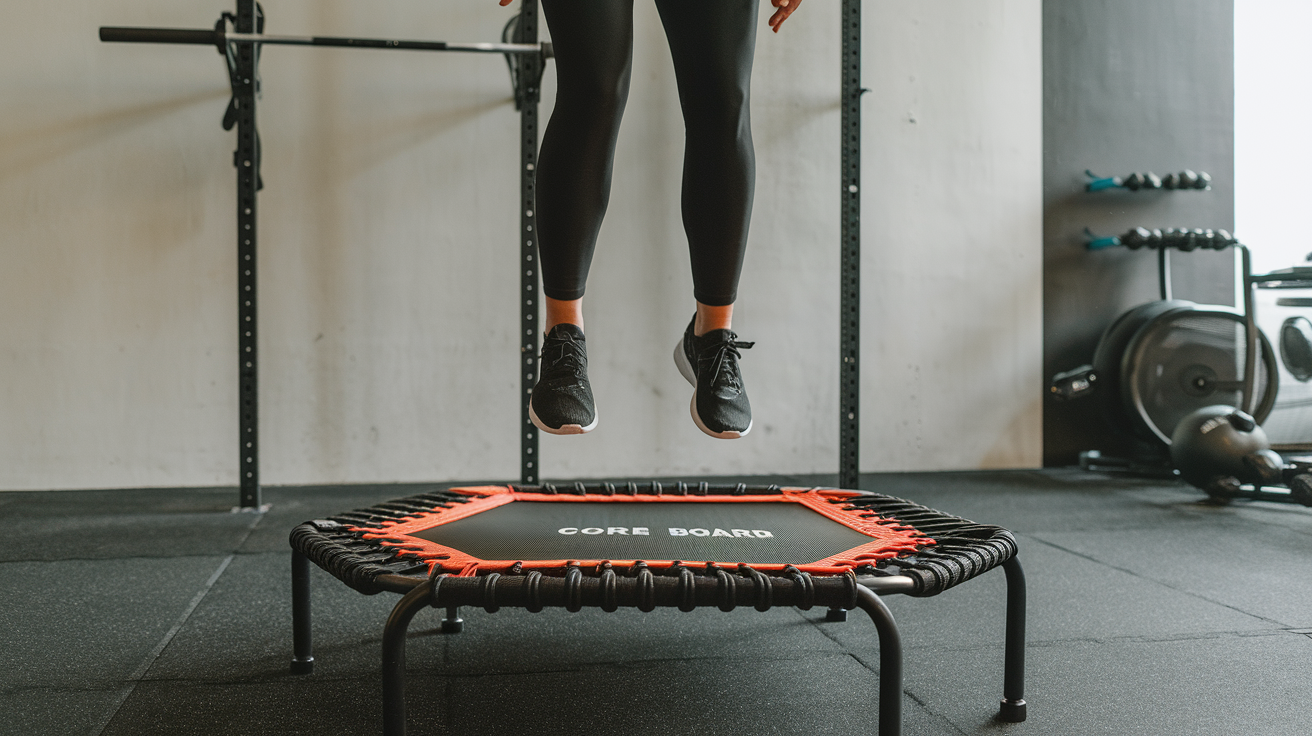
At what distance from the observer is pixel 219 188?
8.29 ft

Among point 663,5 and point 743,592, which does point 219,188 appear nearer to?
point 663,5

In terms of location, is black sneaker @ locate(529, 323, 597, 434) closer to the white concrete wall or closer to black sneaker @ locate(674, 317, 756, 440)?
black sneaker @ locate(674, 317, 756, 440)

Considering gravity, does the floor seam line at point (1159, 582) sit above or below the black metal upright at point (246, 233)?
below

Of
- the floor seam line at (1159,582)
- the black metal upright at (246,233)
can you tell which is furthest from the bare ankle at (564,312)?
the black metal upright at (246,233)

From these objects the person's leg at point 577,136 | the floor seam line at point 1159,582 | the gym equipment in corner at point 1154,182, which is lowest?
the floor seam line at point 1159,582

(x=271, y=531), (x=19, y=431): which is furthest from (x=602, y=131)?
(x=19, y=431)

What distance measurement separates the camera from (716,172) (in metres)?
1.15

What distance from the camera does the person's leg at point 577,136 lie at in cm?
104

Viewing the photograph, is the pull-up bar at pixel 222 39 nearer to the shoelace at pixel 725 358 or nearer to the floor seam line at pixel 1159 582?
the shoelace at pixel 725 358

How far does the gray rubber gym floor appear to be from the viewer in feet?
2.98

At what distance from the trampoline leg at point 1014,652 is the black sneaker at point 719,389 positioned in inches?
15.0

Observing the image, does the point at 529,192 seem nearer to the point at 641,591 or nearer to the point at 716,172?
the point at 716,172

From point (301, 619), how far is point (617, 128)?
2.54ft

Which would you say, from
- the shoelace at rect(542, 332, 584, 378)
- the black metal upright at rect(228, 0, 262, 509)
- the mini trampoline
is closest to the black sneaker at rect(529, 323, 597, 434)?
the shoelace at rect(542, 332, 584, 378)
